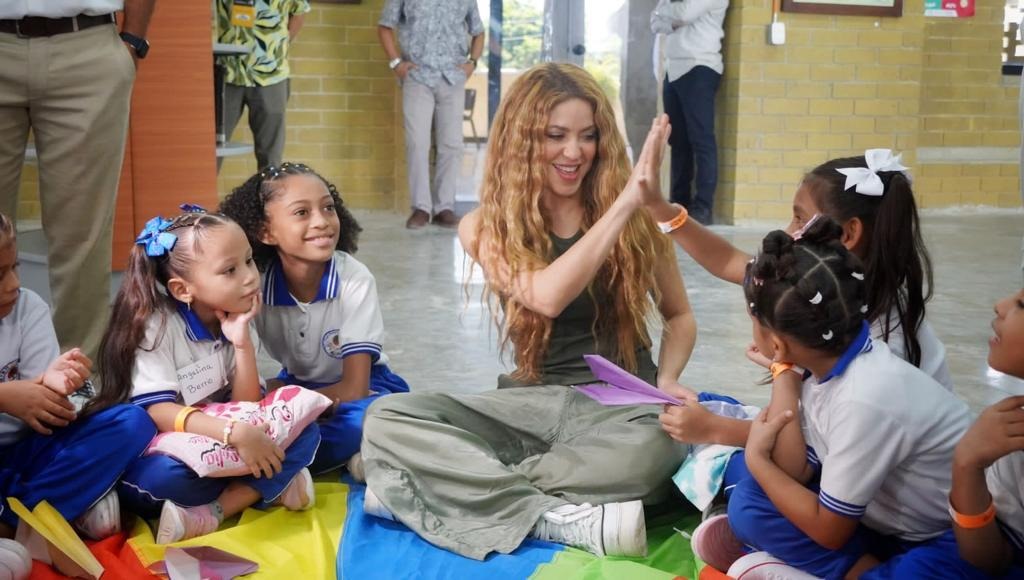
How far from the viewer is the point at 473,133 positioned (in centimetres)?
753

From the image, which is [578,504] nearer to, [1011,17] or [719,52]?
[719,52]

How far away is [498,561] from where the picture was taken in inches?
76.8

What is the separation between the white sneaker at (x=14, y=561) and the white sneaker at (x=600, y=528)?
34.5 inches

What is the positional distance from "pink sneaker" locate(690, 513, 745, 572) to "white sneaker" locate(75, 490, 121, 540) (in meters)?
1.07

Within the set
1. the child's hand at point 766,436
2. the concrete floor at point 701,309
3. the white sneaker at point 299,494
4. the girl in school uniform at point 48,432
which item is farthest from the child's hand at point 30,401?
the child's hand at point 766,436

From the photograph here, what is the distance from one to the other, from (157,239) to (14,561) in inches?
25.8

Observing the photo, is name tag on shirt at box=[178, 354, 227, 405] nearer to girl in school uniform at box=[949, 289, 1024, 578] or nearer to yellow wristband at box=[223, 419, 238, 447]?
yellow wristband at box=[223, 419, 238, 447]

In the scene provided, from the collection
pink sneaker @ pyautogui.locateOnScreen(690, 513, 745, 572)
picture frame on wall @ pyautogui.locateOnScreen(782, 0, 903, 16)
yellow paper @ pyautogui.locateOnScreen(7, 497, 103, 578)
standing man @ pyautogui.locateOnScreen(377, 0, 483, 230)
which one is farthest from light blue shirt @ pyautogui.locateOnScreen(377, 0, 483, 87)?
pink sneaker @ pyautogui.locateOnScreen(690, 513, 745, 572)

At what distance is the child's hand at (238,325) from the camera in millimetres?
2174

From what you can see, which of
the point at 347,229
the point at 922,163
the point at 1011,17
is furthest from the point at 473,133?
the point at 347,229

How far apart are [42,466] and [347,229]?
863mm

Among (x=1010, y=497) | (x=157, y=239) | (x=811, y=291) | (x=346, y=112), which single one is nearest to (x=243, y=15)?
(x=346, y=112)

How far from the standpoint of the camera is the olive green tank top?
2.30m

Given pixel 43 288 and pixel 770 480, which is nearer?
pixel 770 480
